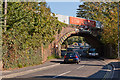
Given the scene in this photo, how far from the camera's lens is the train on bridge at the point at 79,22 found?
38.8m

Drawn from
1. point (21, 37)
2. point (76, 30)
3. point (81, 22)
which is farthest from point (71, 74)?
point (81, 22)

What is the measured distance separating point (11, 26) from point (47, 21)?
9636 mm

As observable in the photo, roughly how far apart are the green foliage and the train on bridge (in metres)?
12.5

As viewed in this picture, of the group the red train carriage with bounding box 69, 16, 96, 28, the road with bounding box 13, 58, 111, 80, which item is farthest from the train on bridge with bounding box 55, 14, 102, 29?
the road with bounding box 13, 58, 111, 80

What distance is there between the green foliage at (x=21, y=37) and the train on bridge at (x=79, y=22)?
41.1 feet

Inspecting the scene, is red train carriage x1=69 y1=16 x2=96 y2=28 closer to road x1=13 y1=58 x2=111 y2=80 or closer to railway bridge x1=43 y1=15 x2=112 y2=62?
railway bridge x1=43 y1=15 x2=112 y2=62

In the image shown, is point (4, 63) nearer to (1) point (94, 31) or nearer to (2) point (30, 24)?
(2) point (30, 24)

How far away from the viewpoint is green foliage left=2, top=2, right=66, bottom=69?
18.2 m

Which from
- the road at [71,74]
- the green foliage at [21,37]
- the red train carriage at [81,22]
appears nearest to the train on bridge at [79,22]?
the red train carriage at [81,22]

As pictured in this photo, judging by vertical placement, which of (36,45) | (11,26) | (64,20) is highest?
(64,20)

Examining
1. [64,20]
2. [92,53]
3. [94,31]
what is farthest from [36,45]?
[94,31]

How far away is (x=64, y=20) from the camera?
39.2m

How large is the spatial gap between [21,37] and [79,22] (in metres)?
23.7

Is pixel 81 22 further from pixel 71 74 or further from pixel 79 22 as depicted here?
pixel 71 74
